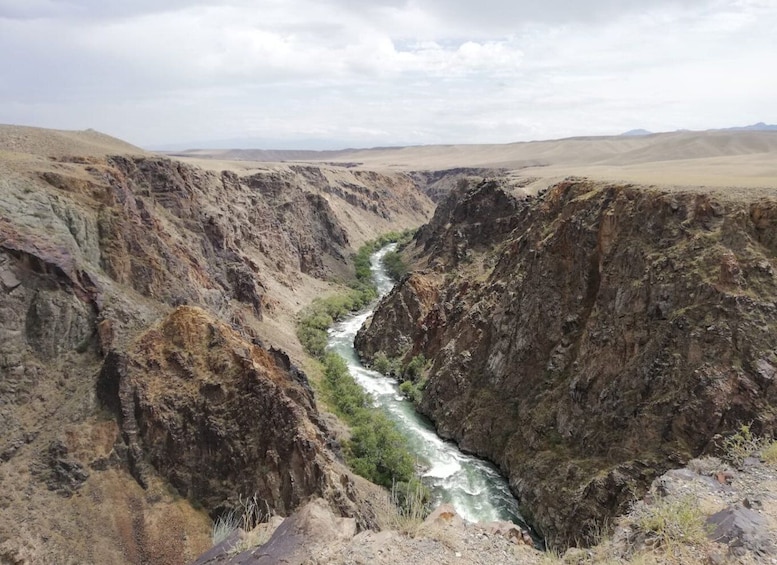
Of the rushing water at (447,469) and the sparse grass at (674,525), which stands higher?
the sparse grass at (674,525)

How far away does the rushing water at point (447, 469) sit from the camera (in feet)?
93.8

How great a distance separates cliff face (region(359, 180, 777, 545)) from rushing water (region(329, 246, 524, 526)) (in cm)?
94

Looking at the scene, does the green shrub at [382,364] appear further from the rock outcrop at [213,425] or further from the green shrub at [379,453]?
the rock outcrop at [213,425]

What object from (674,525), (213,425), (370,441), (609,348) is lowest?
(370,441)

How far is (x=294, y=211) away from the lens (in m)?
81.0

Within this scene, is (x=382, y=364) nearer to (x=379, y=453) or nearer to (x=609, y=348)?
(x=379, y=453)

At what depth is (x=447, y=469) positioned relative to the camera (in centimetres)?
3234

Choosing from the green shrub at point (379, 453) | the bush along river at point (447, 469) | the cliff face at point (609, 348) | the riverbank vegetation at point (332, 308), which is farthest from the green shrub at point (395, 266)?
the green shrub at point (379, 453)

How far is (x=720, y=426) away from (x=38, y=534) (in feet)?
87.2

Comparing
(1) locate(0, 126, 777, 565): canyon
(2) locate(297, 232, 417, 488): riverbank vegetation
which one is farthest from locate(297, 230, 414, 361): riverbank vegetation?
(1) locate(0, 126, 777, 565): canyon

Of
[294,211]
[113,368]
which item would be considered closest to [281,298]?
[294,211]

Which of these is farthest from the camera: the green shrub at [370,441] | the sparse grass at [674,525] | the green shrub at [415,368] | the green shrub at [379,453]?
the green shrub at [415,368]

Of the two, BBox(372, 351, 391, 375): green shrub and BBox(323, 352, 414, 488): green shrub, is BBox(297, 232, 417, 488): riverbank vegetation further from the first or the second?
BBox(372, 351, 391, 375): green shrub

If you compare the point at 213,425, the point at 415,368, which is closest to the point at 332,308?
the point at 415,368
